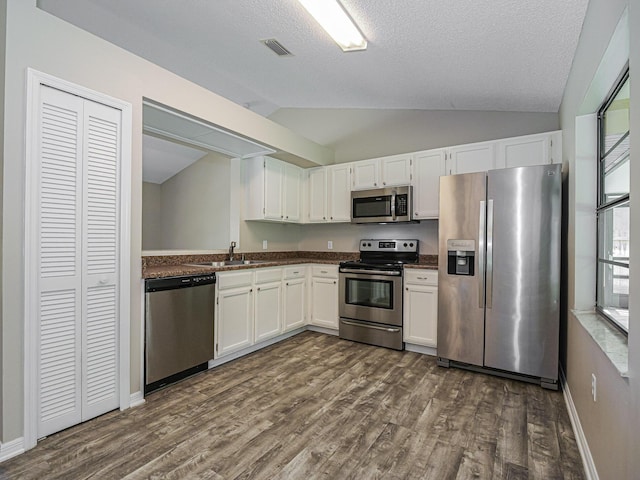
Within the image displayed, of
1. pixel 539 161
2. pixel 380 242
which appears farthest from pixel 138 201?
pixel 539 161

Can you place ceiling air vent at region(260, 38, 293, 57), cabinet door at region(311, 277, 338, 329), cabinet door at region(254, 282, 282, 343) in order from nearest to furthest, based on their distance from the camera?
ceiling air vent at region(260, 38, 293, 57)
cabinet door at region(254, 282, 282, 343)
cabinet door at region(311, 277, 338, 329)

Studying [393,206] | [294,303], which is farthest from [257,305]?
[393,206]

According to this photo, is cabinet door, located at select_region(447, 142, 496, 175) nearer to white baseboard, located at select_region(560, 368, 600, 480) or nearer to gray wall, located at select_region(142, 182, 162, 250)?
white baseboard, located at select_region(560, 368, 600, 480)

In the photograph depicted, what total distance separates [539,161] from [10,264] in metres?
4.11

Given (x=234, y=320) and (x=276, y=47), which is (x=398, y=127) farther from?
(x=234, y=320)

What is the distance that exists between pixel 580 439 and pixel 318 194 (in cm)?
363

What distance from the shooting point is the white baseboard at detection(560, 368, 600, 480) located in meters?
1.66

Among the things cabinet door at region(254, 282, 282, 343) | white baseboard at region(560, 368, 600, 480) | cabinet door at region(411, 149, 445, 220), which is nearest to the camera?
white baseboard at region(560, 368, 600, 480)

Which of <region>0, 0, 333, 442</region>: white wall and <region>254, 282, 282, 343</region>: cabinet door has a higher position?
<region>0, 0, 333, 442</region>: white wall

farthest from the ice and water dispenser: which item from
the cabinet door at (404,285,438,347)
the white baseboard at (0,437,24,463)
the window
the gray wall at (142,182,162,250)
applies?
the gray wall at (142,182,162,250)

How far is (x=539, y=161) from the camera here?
3197 mm

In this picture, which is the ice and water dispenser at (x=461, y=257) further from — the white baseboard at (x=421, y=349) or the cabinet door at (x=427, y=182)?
the white baseboard at (x=421, y=349)

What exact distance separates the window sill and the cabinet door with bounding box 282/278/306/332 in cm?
274

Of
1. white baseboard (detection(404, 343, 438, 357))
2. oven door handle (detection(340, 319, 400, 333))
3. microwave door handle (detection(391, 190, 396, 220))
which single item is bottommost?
white baseboard (detection(404, 343, 438, 357))
